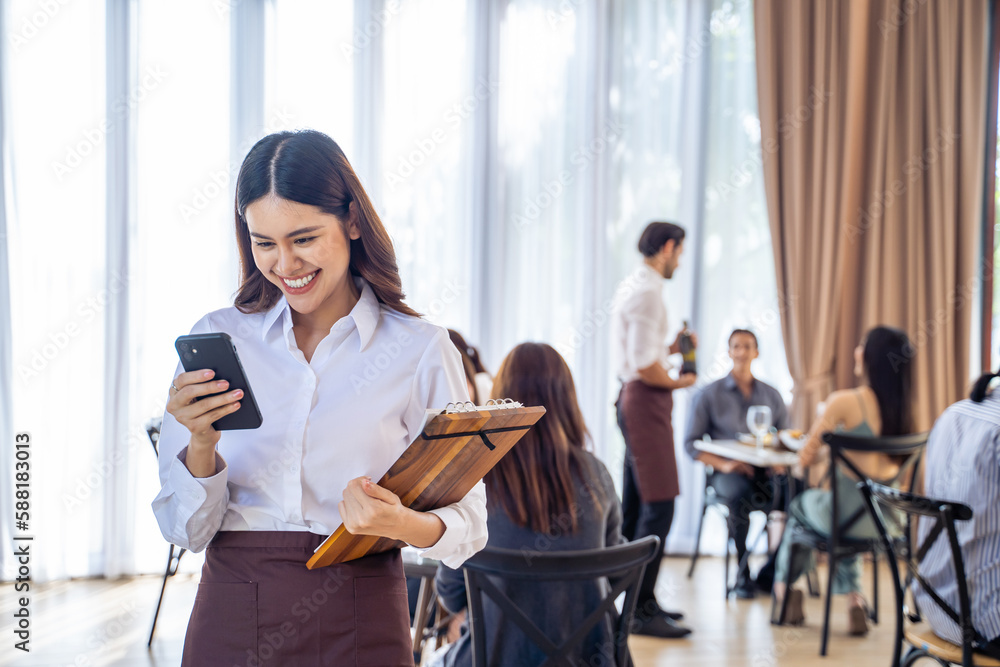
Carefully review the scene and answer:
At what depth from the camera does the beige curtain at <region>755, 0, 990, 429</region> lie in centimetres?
436

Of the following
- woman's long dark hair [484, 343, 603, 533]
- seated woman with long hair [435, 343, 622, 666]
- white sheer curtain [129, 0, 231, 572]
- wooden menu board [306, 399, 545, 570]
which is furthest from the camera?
white sheer curtain [129, 0, 231, 572]

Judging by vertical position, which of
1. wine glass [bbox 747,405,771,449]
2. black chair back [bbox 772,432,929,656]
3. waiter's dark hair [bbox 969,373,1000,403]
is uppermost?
waiter's dark hair [bbox 969,373,1000,403]

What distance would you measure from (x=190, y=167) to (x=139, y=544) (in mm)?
1905

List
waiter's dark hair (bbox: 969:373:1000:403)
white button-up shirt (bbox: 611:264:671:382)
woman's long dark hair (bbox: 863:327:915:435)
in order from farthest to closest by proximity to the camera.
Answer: white button-up shirt (bbox: 611:264:671:382), woman's long dark hair (bbox: 863:327:915:435), waiter's dark hair (bbox: 969:373:1000:403)

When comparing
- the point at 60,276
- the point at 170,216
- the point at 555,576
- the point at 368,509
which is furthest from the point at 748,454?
the point at 60,276

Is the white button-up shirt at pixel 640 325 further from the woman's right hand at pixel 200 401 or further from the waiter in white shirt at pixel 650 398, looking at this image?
the woman's right hand at pixel 200 401

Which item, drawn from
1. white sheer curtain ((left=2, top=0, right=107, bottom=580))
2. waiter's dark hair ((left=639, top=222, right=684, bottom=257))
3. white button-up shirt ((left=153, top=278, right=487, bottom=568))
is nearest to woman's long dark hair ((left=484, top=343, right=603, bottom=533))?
white button-up shirt ((left=153, top=278, right=487, bottom=568))

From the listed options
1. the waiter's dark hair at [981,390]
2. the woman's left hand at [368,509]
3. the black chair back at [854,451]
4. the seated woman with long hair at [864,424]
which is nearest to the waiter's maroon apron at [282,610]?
the woman's left hand at [368,509]

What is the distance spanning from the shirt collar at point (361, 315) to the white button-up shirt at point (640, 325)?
7.56ft

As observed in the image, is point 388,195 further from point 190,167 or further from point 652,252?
point 652,252

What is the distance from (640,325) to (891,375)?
998 mm

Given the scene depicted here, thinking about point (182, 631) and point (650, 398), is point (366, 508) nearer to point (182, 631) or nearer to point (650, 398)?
point (650, 398)

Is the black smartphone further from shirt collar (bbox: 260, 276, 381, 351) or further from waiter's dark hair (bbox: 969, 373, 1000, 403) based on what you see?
waiter's dark hair (bbox: 969, 373, 1000, 403)

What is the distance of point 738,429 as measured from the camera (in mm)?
3893
